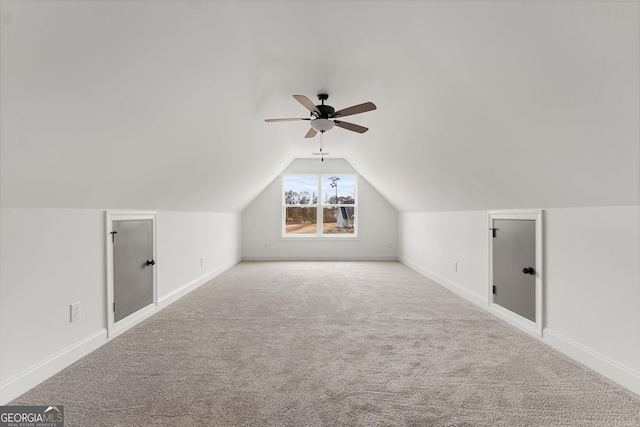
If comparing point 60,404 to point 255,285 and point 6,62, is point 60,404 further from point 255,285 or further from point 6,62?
point 255,285

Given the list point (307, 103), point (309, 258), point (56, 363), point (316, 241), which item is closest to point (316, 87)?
point (307, 103)

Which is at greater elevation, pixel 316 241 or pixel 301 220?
pixel 301 220

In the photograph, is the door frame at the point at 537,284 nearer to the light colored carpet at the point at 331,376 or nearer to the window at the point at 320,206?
the light colored carpet at the point at 331,376

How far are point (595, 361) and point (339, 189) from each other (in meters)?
5.59

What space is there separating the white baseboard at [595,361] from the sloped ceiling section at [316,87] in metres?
1.04

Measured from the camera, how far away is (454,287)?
4.18 m

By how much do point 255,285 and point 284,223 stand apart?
8.74ft

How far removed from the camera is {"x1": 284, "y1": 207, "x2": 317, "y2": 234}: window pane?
7254 millimetres

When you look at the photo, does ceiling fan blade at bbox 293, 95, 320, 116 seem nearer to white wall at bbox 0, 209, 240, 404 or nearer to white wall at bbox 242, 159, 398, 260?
white wall at bbox 0, 209, 240, 404

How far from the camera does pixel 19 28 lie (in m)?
1.12

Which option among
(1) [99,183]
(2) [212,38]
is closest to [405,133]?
(2) [212,38]

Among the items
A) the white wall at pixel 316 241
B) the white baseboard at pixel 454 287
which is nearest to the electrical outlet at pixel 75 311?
the white baseboard at pixel 454 287

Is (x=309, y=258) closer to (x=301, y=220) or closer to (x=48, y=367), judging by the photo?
(x=301, y=220)

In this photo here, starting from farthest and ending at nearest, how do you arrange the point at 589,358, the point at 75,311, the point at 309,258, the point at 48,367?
the point at 309,258, the point at 75,311, the point at 589,358, the point at 48,367
